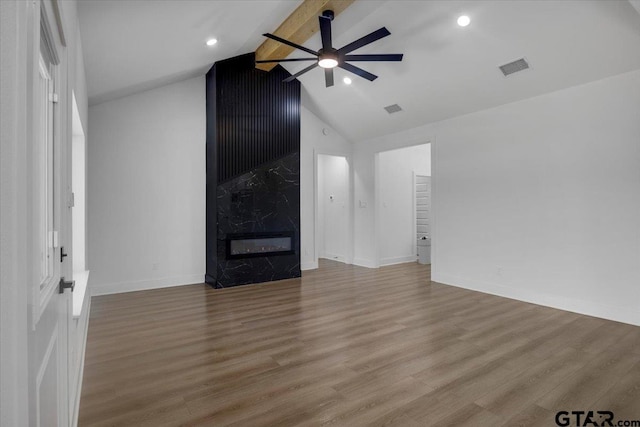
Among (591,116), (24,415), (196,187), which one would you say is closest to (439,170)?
(591,116)

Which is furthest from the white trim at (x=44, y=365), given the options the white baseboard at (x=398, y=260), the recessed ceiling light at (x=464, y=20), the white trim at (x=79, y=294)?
the white baseboard at (x=398, y=260)

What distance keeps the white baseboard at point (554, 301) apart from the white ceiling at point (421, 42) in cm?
264

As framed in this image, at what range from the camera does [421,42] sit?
4.42m

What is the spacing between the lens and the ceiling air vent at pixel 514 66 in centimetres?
421

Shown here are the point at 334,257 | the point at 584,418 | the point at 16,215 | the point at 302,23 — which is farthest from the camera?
the point at 334,257

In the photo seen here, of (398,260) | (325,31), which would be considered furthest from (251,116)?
(398,260)

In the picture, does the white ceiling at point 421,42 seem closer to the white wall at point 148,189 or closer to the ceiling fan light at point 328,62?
the white wall at point 148,189

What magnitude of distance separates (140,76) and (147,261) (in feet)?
8.97

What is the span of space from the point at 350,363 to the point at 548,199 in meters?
3.48

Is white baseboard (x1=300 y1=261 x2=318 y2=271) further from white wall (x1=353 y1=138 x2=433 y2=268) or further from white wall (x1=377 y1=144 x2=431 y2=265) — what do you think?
white wall (x1=377 y1=144 x2=431 y2=265)

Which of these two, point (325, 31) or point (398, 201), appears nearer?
point (325, 31)

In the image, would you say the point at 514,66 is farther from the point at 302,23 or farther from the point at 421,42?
the point at 302,23

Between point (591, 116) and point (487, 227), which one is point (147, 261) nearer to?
point (487, 227)

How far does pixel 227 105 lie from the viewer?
571cm
